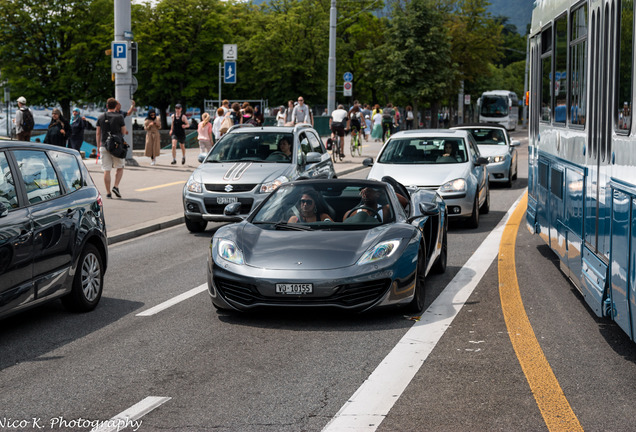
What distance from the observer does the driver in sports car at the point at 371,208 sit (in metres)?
8.60

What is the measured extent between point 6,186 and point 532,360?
164 inches

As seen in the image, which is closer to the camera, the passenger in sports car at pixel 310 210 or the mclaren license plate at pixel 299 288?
the mclaren license plate at pixel 299 288

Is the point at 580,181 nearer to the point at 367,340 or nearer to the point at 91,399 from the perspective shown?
the point at 367,340

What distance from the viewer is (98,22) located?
203ft

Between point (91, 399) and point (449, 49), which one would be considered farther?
point (449, 49)

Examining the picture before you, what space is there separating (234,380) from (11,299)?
2107 mm

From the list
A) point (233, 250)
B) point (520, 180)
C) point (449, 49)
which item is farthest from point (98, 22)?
point (233, 250)

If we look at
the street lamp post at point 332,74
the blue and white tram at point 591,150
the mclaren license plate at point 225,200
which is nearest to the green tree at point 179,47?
the street lamp post at point 332,74

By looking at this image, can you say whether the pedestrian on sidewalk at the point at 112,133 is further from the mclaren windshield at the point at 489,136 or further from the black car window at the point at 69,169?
the black car window at the point at 69,169

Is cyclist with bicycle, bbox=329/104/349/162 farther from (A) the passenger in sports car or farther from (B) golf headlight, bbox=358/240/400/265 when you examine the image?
(B) golf headlight, bbox=358/240/400/265

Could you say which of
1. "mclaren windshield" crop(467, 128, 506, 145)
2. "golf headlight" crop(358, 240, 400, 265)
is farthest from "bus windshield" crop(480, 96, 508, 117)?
"golf headlight" crop(358, 240, 400, 265)

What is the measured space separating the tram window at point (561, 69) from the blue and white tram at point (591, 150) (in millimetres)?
10

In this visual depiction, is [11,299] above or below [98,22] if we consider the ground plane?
below

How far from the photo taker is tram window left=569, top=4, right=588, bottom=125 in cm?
795
